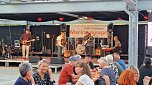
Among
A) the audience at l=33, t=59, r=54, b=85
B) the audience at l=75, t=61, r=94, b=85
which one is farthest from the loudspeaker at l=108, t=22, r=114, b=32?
the audience at l=75, t=61, r=94, b=85


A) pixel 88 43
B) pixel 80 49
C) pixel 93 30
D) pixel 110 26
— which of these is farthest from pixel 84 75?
pixel 80 49

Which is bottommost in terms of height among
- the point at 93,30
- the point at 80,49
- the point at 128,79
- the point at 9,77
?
the point at 9,77

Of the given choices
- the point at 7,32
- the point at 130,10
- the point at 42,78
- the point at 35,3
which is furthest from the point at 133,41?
the point at 7,32

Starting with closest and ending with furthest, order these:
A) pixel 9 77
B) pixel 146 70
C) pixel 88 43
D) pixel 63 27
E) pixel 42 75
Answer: pixel 42 75
pixel 146 70
pixel 9 77
pixel 88 43
pixel 63 27

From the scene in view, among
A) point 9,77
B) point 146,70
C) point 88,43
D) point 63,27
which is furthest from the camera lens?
point 63,27

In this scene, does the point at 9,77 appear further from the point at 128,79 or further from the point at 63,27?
the point at 128,79

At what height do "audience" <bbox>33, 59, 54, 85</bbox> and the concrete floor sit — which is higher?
"audience" <bbox>33, 59, 54, 85</bbox>

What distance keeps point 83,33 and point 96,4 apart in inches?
297

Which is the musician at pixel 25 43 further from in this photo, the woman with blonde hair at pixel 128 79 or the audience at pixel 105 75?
the woman with blonde hair at pixel 128 79

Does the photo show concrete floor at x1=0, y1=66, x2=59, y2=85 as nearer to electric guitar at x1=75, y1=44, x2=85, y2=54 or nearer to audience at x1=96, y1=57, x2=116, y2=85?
electric guitar at x1=75, y1=44, x2=85, y2=54

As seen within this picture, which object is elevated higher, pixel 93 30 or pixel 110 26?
pixel 110 26

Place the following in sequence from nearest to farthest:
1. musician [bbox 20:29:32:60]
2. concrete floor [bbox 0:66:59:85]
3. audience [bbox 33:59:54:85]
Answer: audience [bbox 33:59:54:85] < concrete floor [bbox 0:66:59:85] < musician [bbox 20:29:32:60]

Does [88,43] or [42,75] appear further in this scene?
[88,43]

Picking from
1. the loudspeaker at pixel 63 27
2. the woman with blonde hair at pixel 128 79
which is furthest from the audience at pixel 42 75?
the loudspeaker at pixel 63 27
